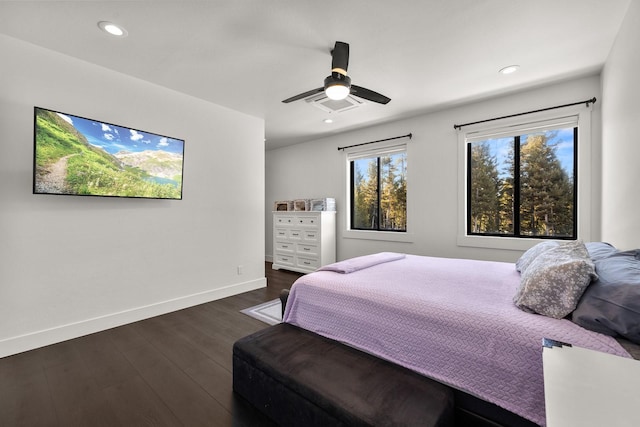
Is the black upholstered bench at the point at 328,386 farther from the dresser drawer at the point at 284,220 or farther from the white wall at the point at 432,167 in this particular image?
the dresser drawer at the point at 284,220

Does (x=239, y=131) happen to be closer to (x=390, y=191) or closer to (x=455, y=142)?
(x=390, y=191)

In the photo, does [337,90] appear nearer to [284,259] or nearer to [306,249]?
[306,249]

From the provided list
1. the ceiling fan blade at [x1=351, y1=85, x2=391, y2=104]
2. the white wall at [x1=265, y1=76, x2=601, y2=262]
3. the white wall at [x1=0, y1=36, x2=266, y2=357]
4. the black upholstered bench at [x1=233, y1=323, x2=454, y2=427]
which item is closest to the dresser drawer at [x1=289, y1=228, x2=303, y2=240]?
the white wall at [x1=265, y1=76, x2=601, y2=262]

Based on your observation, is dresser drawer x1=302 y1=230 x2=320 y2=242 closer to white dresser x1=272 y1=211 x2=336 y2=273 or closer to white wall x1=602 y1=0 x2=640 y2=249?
white dresser x1=272 y1=211 x2=336 y2=273

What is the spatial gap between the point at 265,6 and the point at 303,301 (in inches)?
82.7

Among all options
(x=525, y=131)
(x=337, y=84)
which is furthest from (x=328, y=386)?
(x=525, y=131)

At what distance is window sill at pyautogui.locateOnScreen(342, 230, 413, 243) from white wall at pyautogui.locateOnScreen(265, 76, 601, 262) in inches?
2.9

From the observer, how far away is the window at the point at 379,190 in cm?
446

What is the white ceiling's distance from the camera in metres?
1.92

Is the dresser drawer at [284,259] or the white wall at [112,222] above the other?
the white wall at [112,222]

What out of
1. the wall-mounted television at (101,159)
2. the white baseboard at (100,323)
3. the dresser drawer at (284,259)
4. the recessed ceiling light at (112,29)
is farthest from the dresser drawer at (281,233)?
the recessed ceiling light at (112,29)

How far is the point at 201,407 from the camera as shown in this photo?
1.64 meters

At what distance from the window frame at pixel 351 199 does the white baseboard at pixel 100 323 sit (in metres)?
2.25

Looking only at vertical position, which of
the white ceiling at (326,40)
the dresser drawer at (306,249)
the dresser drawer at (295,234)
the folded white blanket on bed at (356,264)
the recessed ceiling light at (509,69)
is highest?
the recessed ceiling light at (509,69)
